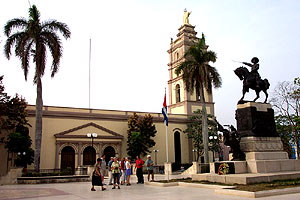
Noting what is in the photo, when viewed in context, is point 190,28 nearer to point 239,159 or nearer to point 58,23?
point 58,23

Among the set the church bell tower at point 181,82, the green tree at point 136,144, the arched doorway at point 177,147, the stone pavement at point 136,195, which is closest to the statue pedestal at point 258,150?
the stone pavement at point 136,195

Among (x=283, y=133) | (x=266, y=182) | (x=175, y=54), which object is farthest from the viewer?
(x=175, y=54)

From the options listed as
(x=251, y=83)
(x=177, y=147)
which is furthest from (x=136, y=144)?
(x=251, y=83)

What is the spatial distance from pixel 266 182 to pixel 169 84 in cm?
3840

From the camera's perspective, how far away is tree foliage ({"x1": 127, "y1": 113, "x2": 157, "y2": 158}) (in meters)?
35.7

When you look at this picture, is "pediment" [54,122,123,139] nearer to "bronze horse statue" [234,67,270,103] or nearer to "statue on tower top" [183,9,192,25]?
"statue on tower top" [183,9,192,25]

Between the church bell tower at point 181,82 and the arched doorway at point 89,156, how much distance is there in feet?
52.6

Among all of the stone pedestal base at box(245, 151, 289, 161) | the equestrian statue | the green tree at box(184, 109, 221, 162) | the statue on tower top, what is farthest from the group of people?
the statue on tower top

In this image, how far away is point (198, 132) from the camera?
4084 cm

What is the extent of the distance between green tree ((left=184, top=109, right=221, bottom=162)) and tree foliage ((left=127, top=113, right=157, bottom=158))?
246 inches

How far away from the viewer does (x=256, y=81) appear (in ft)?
48.3

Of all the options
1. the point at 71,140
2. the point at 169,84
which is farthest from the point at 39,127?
the point at 169,84

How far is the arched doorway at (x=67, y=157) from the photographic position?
3441 cm

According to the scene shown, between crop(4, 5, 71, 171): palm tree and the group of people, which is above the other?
crop(4, 5, 71, 171): palm tree
